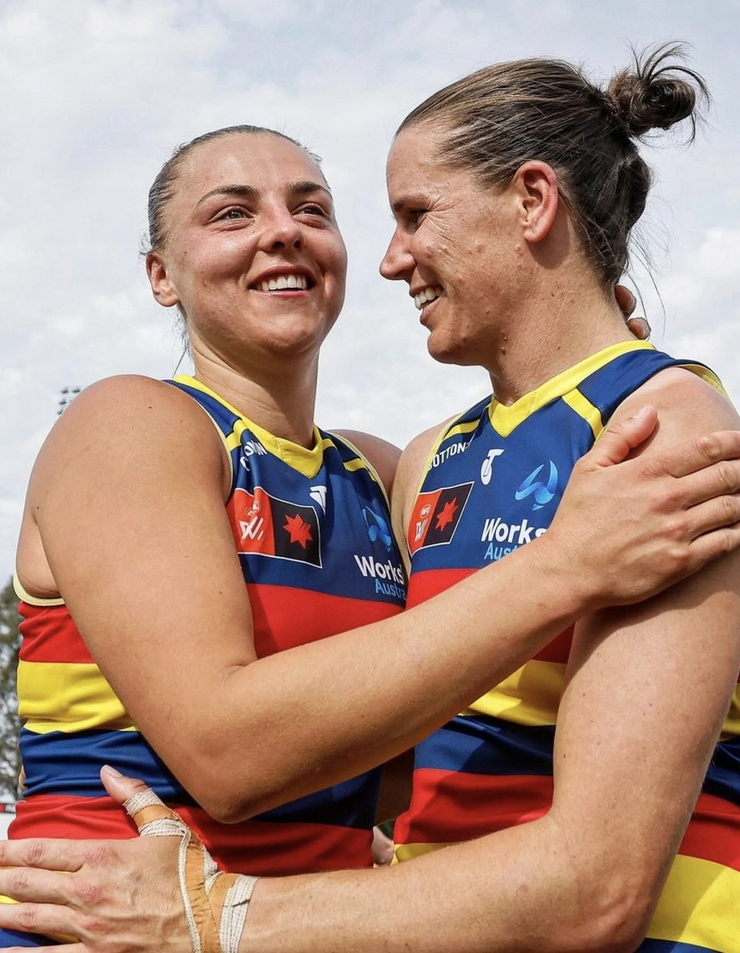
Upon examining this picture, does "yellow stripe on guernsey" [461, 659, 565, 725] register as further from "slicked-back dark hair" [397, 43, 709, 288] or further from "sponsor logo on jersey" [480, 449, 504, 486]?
"slicked-back dark hair" [397, 43, 709, 288]

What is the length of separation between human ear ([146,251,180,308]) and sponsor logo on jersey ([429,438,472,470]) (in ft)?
3.82

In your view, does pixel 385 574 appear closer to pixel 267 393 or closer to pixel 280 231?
pixel 267 393

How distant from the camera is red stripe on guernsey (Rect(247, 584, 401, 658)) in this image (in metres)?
3.26

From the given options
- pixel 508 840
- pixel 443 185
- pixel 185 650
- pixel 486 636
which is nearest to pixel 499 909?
pixel 508 840

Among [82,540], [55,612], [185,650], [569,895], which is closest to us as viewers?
[569,895]

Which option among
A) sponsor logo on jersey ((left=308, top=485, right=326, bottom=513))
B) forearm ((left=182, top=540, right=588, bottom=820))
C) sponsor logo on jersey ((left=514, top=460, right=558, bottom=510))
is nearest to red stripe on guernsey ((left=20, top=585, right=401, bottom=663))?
sponsor logo on jersey ((left=308, top=485, right=326, bottom=513))

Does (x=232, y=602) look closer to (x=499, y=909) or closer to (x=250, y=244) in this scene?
(x=499, y=909)

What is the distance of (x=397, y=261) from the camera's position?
11.6 ft

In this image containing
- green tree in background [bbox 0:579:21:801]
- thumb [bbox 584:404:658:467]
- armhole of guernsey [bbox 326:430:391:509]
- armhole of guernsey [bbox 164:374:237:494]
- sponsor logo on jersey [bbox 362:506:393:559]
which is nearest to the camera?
thumb [bbox 584:404:658:467]

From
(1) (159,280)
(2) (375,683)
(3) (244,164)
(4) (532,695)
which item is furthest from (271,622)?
(3) (244,164)

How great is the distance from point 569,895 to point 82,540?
57.4 inches

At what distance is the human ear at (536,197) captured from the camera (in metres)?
3.29

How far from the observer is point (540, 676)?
2.92 m

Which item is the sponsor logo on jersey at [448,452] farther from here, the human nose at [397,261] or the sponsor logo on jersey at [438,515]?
the human nose at [397,261]
